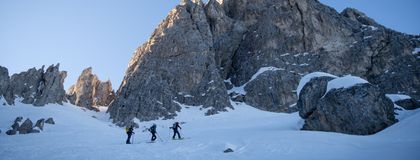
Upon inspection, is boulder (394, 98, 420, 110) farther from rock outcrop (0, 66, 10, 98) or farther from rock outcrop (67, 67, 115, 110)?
rock outcrop (0, 66, 10, 98)

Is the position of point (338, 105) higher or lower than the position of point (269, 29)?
lower

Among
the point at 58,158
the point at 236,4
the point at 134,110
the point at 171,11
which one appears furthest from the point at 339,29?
the point at 58,158

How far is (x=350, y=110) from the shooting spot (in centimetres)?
2539

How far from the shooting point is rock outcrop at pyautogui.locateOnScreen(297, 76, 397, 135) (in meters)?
24.5

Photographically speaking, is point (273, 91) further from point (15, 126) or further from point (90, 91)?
point (15, 126)

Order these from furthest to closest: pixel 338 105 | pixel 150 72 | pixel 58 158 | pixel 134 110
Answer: pixel 150 72 → pixel 134 110 → pixel 338 105 → pixel 58 158

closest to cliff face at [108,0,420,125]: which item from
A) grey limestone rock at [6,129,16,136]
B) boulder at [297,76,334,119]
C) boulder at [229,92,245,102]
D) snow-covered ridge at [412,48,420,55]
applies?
boulder at [229,92,245,102]

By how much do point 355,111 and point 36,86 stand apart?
189 feet

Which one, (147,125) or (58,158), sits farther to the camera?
(147,125)

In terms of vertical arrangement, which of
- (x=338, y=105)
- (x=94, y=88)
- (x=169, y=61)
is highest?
(x=169, y=61)

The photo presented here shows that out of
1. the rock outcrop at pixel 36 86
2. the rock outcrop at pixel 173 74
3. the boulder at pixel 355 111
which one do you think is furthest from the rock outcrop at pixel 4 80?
the boulder at pixel 355 111

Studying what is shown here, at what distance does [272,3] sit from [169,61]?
35.9 meters

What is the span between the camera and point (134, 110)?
5969cm

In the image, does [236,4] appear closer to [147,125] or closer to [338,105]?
[147,125]
